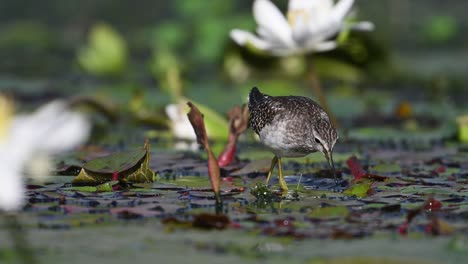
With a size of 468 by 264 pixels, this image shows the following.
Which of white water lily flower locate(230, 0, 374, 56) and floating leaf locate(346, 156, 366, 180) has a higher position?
white water lily flower locate(230, 0, 374, 56)

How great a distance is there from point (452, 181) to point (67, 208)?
2296 mm

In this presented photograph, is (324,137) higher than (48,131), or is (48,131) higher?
(324,137)

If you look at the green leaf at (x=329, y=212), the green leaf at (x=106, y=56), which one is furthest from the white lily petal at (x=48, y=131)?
the green leaf at (x=106, y=56)

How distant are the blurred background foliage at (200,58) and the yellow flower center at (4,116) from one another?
4.36 m

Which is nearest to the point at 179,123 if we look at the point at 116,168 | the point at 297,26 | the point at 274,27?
the point at 274,27

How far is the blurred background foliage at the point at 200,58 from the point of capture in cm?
971

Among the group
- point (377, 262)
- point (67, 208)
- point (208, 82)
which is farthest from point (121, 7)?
point (377, 262)

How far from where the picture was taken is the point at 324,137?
5.04 metres

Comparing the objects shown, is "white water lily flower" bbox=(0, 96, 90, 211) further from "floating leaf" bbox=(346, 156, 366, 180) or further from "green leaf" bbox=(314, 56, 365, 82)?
"green leaf" bbox=(314, 56, 365, 82)

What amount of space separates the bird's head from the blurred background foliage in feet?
7.26

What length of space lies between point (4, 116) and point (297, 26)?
380 centimetres

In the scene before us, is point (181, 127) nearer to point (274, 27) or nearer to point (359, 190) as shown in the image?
point (274, 27)

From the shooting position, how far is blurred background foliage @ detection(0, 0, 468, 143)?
9711 mm

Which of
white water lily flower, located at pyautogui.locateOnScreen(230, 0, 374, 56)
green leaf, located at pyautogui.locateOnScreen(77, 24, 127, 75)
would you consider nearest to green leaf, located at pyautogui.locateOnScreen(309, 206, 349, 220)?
white water lily flower, located at pyautogui.locateOnScreen(230, 0, 374, 56)
